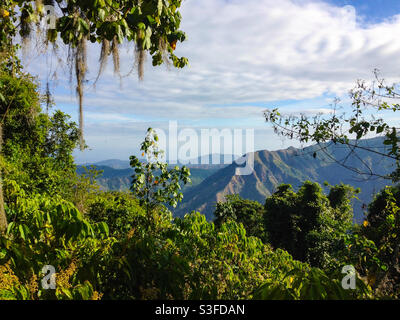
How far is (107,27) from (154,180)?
4623 millimetres

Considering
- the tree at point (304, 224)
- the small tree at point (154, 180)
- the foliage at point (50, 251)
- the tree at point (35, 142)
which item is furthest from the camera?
the tree at point (304, 224)

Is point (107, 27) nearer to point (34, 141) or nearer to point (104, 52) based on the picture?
point (104, 52)

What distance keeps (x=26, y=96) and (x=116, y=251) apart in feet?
41.9

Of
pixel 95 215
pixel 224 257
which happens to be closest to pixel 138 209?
pixel 95 215

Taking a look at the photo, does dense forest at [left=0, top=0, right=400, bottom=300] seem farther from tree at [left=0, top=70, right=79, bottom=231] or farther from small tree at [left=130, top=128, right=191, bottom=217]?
tree at [left=0, top=70, right=79, bottom=231]

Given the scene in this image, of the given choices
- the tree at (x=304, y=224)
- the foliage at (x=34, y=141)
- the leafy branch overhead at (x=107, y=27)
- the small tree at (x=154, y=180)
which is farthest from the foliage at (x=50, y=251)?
the tree at (x=304, y=224)

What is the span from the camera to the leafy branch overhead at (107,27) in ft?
8.91

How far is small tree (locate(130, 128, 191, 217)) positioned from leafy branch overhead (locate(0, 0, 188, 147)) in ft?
8.15

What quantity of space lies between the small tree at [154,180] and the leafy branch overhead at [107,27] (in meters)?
2.48

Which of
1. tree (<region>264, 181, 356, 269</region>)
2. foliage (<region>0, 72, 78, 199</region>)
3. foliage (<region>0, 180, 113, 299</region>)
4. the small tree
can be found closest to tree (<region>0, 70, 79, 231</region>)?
foliage (<region>0, 72, 78, 199</region>)

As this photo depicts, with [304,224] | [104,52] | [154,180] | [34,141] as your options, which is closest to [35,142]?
[34,141]

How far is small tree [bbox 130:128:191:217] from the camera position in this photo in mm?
6441

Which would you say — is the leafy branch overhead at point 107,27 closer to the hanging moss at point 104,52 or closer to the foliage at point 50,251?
the hanging moss at point 104,52
